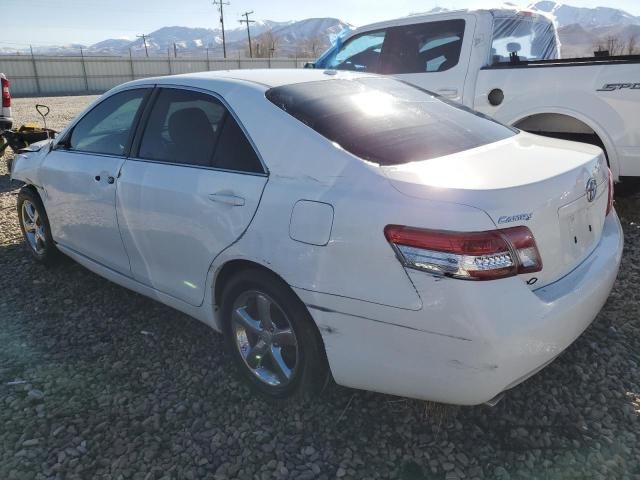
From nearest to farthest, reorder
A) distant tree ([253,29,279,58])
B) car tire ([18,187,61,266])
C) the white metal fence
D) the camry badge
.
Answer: the camry badge → car tire ([18,187,61,266]) → the white metal fence → distant tree ([253,29,279,58])

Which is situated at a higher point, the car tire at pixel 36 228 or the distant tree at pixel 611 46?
the distant tree at pixel 611 46

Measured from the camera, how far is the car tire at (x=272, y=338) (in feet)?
7.73

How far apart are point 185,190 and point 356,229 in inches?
44.3

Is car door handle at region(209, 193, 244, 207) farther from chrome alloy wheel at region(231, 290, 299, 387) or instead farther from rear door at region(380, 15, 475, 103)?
rear door at region(380, 15, 475, 103)

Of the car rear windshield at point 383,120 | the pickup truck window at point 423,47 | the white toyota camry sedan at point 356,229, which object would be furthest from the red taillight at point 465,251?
the pickup truck window at point 423,47

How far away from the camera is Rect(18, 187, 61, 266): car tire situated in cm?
433

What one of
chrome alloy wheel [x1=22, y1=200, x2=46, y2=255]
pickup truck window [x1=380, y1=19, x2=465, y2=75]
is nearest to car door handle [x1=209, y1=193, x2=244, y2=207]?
chrome alloy wheel [x1=22, y1=200, x2=46, y2=255]

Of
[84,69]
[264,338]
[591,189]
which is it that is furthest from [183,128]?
[84,69]

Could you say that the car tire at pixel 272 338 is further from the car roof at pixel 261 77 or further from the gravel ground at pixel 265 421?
the car roof at pixel 261 77

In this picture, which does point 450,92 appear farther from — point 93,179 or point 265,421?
point 265,421

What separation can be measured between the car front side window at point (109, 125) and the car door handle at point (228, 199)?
106 cm

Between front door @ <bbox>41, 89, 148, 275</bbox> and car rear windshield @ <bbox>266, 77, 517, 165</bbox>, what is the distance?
1260 mm

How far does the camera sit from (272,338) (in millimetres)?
2572

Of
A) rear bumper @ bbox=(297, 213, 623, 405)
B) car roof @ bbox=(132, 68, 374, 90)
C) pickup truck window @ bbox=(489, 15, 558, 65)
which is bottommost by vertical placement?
rear bumper @ bbox=(297, 213, 623, 405)
